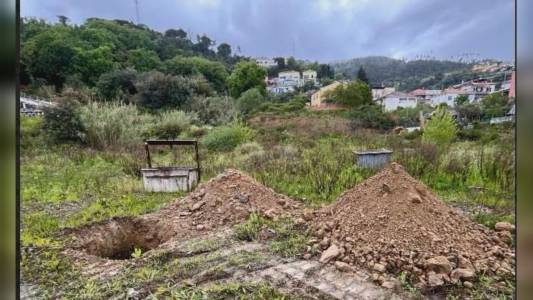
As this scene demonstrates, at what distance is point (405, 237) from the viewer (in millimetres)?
2078

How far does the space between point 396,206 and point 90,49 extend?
308 cm

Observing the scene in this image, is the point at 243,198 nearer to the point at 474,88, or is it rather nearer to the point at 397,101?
the point at 397,101

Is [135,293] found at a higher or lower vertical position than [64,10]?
lower

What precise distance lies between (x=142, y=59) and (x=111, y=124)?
1.62m

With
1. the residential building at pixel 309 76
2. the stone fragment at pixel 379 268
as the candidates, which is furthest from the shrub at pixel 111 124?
the stone fragment at pixel 379 268

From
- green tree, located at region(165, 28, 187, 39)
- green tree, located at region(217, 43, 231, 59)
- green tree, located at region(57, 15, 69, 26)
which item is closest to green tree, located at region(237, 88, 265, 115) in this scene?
green tree, located at region(217, 43, 231, 59)

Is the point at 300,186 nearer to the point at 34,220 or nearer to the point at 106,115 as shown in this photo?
the point at 34,220

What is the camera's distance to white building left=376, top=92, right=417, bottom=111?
129 inches

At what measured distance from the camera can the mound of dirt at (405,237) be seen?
6.29 ft

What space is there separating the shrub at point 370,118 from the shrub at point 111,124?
2.68m

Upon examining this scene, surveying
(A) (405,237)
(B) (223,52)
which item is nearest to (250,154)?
(B) (223,52)

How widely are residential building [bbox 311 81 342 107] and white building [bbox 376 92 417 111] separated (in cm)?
43

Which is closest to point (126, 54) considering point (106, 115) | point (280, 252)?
point (106, 115)

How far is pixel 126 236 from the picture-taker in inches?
109
